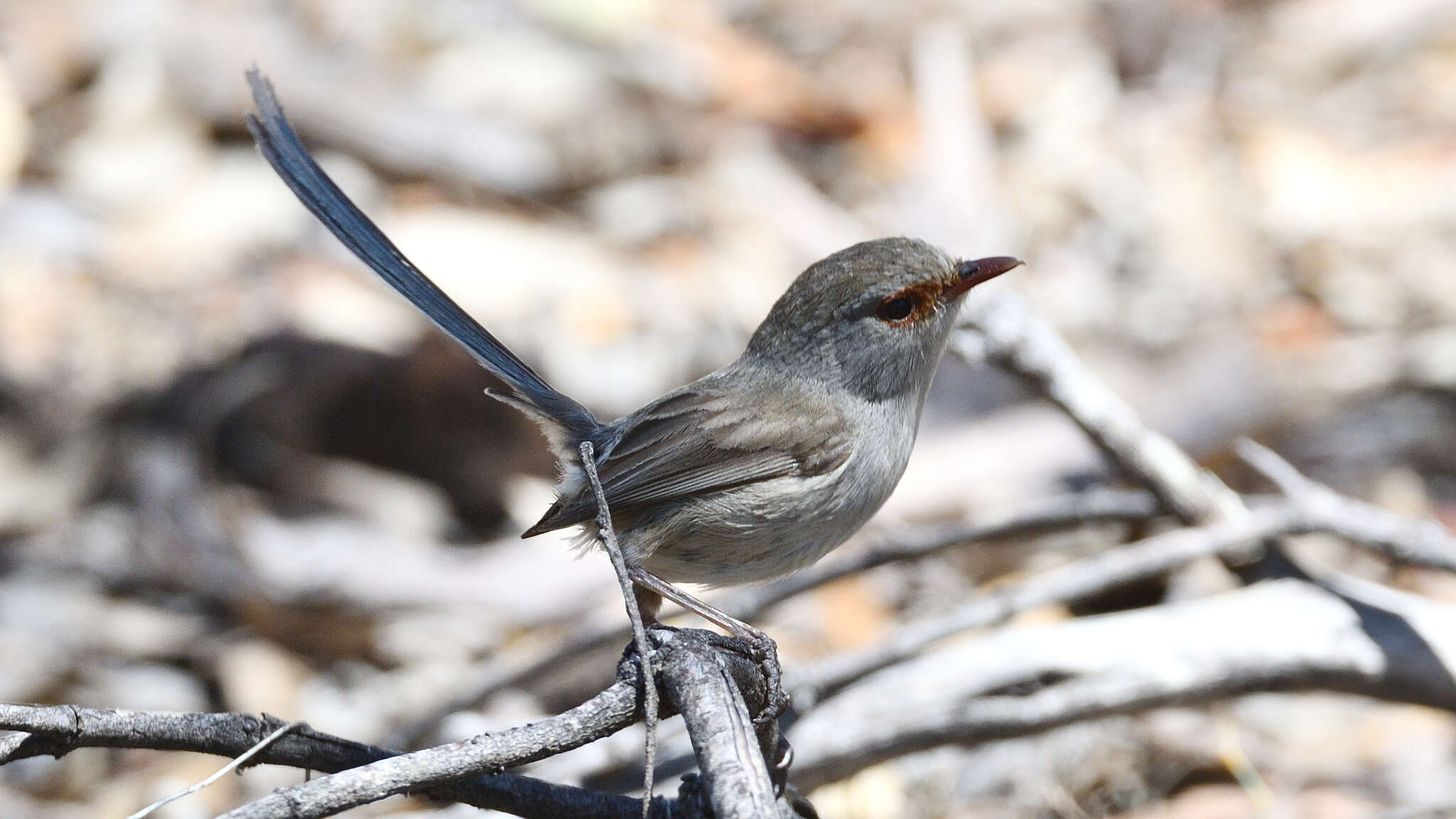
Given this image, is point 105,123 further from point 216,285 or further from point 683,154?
point 683,154

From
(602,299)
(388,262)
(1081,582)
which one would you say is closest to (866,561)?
(1081,582)

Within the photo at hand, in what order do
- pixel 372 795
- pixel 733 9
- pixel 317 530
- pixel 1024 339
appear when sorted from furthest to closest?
1. pixel 733 9
2. pixel 317 530
3. pixel 1024 339
4. pixel 372 795

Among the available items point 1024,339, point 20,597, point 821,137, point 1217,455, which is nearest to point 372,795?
point 1024,339

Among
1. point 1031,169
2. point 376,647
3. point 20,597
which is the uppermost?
point 1031,169

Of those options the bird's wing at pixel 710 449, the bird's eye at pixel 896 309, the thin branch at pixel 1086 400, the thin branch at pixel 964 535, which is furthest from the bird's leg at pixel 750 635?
the thin branch at pixel 1086 400

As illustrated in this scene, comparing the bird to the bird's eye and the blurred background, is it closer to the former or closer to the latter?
the bird's eye

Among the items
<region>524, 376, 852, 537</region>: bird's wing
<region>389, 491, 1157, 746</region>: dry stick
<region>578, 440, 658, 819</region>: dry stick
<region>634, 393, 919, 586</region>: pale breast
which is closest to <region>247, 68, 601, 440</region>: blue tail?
<region>524, 376, 852, 537</region>: bird's wing
